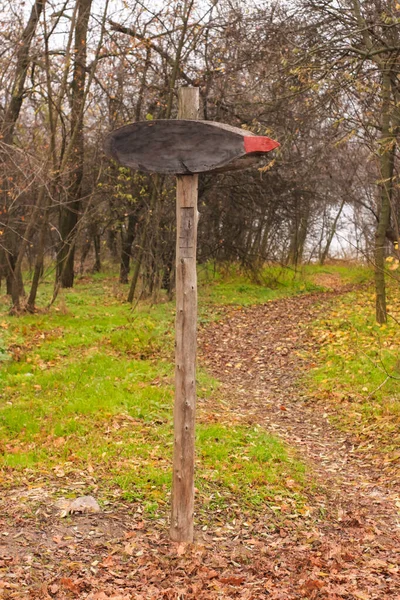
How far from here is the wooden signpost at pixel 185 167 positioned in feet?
15.1

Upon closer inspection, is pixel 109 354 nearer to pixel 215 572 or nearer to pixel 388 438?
pixel 388 438

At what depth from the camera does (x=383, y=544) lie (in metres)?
5.23

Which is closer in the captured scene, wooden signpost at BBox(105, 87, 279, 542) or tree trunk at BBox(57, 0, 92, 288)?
wooden signpost at BBox(105, 87, 279, 542)

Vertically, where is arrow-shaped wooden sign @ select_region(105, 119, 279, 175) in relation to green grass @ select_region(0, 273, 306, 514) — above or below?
above

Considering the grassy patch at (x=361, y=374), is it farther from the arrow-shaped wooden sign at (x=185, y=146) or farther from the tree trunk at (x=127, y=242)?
the tree trunk at (x=127, y=242)

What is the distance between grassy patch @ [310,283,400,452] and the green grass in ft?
4.60

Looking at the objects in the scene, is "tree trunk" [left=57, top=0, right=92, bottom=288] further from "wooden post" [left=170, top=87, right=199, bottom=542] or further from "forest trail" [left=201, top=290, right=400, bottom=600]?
"wooden post" [left=170, top=87, right=199, bottom=542]

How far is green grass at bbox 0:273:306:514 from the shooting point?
6.00 m

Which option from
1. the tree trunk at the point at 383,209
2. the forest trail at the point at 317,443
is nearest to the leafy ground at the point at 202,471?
the forest trail at the point at 317,443

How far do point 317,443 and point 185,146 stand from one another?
451 centimetres

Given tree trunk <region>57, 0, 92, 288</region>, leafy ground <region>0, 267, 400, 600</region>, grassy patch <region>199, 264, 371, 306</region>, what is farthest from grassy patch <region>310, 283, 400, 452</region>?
tree trunk <region>57, 0, 92, 288</region>

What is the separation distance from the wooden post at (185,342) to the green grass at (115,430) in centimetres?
68

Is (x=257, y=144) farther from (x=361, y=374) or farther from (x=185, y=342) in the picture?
(x=361, y=374)

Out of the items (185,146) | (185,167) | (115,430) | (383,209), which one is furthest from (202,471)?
(383,209)
